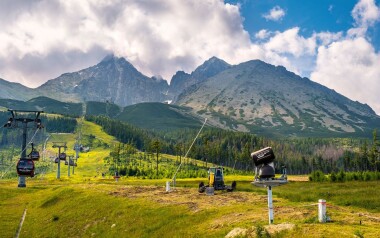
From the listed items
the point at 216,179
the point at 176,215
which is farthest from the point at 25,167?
the point at 176,215

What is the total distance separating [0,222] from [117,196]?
15.4 m

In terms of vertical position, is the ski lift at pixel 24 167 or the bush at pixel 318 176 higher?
the ski lift at pixel 24 167

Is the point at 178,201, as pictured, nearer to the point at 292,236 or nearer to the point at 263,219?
the point at 263,219

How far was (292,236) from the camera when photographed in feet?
71.9

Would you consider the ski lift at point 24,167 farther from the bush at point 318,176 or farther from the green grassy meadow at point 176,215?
the bush at point 318,176

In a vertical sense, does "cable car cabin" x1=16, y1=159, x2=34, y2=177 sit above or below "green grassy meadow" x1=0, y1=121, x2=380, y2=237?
above

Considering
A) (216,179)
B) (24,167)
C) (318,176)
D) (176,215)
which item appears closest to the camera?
(176,215)

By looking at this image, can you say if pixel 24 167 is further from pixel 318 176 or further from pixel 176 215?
pixel 318 176

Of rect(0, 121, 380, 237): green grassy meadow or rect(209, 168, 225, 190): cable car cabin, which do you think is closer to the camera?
rect(0, 121, 380, 237): green grassy meadow

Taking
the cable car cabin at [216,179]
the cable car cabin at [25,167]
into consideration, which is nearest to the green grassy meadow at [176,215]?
the cable car cabin at [25,167]

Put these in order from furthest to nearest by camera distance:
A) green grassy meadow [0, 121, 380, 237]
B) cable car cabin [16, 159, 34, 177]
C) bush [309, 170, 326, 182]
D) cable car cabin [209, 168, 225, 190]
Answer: bush [309, 170, 326, 182], cable car cabin [16, 159, 34, 177], cable car cabin [209, 168, 225, 190], green grassy meadow [0, 121, 380, 237]

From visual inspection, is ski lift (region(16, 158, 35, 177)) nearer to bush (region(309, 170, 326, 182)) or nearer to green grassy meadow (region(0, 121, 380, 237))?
green grassy meadow (region(0, 121, 380, 237))

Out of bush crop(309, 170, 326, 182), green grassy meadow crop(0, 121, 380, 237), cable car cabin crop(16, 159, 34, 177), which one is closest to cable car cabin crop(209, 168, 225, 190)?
green grassy meadow crop(0, 121, 380, 237)

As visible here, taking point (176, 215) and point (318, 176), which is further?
point (318, 176)
